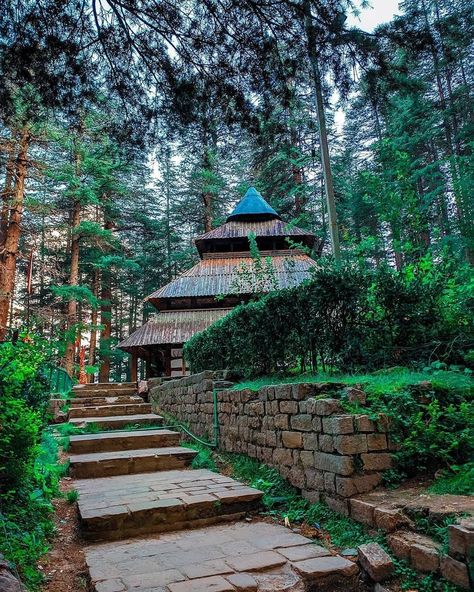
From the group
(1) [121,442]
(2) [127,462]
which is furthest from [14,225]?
(2) [127,462]

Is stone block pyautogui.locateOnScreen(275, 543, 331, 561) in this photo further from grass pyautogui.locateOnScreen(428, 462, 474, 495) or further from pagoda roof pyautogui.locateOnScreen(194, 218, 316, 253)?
pagoda roof pyautogui.locateOnScreen(194, 218, 316, 253)

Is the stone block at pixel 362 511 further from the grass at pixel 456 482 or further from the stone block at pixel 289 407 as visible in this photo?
the stone block at pixel 289 407

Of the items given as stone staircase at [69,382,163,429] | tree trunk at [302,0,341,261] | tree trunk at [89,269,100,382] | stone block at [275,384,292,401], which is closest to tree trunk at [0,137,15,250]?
stone staircase at [69,382,163,429]

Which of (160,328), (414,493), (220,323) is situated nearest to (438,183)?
(160,328)

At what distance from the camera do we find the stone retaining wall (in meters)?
3.17

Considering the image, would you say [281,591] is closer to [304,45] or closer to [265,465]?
[265,465]

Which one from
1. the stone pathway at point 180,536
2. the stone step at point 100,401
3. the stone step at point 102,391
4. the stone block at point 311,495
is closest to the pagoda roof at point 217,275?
the stone step at point 102,391

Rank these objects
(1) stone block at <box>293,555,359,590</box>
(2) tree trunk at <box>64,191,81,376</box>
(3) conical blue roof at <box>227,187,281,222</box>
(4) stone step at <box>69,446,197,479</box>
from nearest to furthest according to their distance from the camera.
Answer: (1) stone block at <box>293,555,359,590</box> → (4) stone step at <box>69,446,197,479</box> → (2) tree trunk at <box>64,191,81,376</box> → (3) conical blue roof at <box>227,187,281,222</box>

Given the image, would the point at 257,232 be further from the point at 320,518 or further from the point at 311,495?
the point at 320,518

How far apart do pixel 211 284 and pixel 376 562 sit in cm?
1439

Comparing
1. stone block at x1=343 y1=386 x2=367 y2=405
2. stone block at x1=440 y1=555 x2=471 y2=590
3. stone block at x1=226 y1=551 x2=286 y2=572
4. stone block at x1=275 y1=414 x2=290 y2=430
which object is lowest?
stone block at x1=226 y1=551 x2=286 y2=572

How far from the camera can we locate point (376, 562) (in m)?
2.41

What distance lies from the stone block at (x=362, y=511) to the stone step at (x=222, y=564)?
333 mm

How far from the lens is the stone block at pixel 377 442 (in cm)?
321
